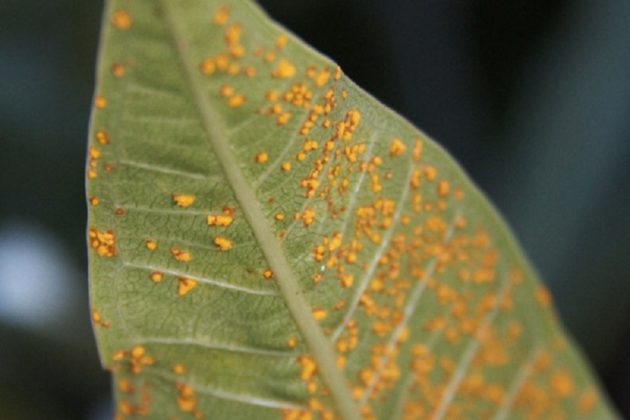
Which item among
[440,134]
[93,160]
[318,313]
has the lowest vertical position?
[318,313]

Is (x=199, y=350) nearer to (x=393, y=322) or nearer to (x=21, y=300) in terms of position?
(x=393, y=322)

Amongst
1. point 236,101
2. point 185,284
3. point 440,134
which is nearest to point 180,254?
point 185,284

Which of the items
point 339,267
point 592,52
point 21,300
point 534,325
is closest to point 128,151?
point 339,267

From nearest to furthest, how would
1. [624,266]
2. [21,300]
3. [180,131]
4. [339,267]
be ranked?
[180,131] → [339,267] → [21,300] → [624,266]

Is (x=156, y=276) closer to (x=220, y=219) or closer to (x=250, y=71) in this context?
(x=220, y=219)

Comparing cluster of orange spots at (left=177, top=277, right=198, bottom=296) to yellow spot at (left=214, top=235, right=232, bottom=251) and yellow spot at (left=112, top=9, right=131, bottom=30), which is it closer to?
yellow spot at (left=214, top=235, right=232, bottom=251)

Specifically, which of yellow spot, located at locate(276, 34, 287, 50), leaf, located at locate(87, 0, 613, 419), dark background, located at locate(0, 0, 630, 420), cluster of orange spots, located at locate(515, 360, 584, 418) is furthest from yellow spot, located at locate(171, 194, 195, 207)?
dark background, located at locate(0, 0, 630, 420)

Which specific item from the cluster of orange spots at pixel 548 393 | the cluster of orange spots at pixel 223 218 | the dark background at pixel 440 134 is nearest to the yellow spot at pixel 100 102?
the cluster of orange spots at pixel 223 218
